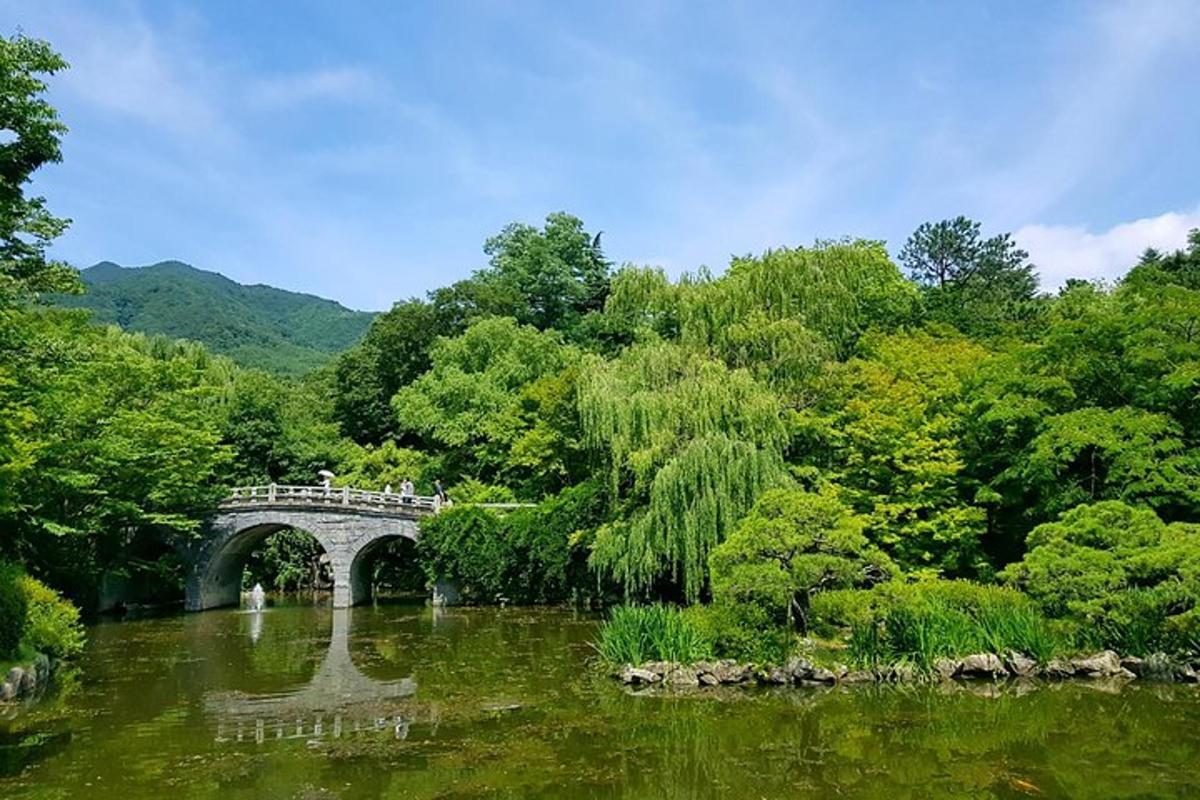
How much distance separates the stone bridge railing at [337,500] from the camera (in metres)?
24.7

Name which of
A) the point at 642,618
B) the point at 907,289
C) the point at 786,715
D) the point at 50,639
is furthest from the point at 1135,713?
the point at 907,289

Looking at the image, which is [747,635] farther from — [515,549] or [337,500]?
[337,500]

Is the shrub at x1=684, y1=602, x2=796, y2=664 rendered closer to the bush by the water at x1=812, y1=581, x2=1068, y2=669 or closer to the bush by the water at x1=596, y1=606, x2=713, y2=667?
the bush by the water at x1=596, y1=606, x2=713, y2=667

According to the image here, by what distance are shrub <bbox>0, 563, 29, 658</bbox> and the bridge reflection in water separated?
2.69 metres

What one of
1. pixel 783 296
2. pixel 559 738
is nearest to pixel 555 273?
pixel 783 296

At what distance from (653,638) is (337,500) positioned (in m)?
15.3

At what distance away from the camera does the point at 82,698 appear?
445 inches

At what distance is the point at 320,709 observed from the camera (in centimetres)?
1047

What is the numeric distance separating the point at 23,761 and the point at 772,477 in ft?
37.4

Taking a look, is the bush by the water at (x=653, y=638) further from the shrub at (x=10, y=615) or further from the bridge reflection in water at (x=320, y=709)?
the shrub at (x=10, y=615)

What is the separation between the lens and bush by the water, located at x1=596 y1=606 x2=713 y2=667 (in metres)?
11.9

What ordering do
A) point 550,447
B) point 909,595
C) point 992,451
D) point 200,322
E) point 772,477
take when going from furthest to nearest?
point 200,322 < point 550,447 < point 992,451 < point 772,477 < point 909,595

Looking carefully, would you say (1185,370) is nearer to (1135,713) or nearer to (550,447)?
(1135,713)

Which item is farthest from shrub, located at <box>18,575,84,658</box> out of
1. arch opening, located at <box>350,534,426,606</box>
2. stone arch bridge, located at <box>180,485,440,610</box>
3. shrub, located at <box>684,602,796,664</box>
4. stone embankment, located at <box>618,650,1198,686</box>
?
arch opening, located at <box>350,534,426,606</box>
